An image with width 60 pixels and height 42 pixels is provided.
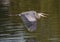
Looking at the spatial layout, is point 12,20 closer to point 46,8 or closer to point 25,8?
point 25,8

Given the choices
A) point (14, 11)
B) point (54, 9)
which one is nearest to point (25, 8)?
point (14, 11)

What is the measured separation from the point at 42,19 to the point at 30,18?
0.16 metres

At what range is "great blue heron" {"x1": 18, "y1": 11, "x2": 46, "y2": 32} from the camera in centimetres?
328

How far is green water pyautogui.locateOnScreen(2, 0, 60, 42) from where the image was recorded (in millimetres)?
3264

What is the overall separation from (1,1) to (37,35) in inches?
23.6

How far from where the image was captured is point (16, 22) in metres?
3.30

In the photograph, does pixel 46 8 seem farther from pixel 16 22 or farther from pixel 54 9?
pixel 16 22

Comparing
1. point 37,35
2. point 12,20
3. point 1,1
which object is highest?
point 1,1

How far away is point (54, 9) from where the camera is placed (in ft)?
11.0

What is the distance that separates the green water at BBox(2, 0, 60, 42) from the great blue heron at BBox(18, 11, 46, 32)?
0.04 m

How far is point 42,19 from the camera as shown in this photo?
3.34 meters

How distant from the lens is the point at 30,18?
3283 millimetres

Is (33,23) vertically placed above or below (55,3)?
below

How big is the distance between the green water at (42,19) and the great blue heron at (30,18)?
43mm
